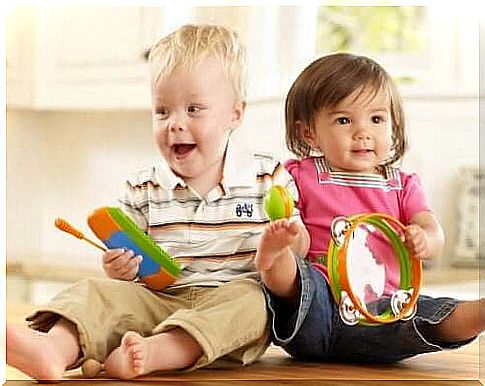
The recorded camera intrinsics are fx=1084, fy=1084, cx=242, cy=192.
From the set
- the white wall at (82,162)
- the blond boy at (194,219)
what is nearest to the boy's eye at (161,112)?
the blond boy at (194,219)

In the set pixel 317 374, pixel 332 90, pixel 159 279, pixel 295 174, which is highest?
pixel 332 90

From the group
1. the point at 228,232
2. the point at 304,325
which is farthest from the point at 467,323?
the point at 228,232

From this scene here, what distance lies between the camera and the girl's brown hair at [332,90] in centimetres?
137

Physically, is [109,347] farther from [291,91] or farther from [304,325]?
[291,91]

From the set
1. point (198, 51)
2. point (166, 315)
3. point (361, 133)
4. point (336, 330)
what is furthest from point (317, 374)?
point (198, 51)

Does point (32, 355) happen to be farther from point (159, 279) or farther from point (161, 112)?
point (161, 112)

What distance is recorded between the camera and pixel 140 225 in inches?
54.2

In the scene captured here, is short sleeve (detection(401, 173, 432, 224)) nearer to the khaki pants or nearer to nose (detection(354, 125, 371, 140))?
nose (detection(354, 125, 371, 140))

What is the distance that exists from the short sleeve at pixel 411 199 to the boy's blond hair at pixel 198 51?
A: 24 centimetres

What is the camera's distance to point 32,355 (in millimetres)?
1166

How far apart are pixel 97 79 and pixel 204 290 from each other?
384mm

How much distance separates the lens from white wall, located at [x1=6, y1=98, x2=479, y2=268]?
155cm

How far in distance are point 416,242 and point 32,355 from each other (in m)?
0.48

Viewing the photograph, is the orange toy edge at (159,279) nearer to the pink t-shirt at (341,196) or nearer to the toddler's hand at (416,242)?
the pink t-shirt at (341,196)
